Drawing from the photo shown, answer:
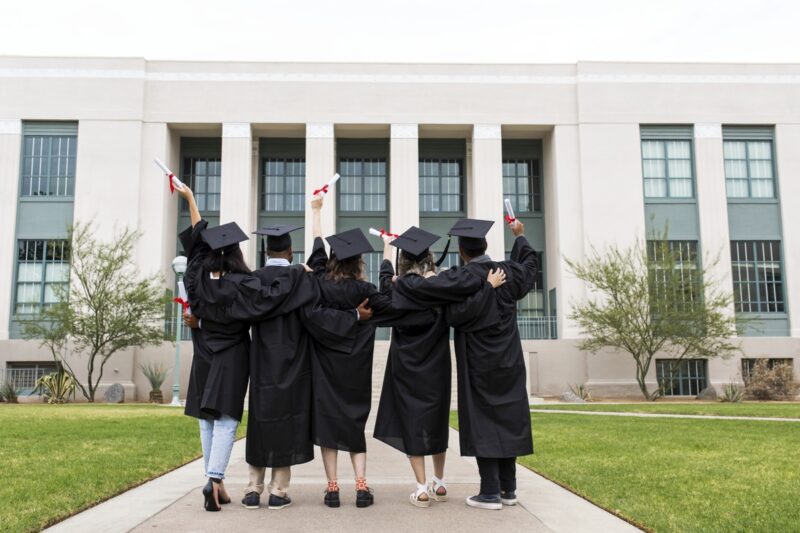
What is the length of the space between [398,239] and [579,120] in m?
25.4

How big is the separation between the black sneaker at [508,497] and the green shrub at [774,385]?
23.3m

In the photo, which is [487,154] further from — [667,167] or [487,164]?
[667,167]

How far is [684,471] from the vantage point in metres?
7.64

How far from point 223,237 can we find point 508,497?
3.09m

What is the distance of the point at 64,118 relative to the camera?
28.9 metres

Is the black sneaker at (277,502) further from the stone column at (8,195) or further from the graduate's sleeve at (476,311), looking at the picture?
the stone column at (8,195)

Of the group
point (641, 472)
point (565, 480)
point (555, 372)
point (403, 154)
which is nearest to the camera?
point (565, 480)

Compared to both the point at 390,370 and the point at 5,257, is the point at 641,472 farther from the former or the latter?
the point at 5,257

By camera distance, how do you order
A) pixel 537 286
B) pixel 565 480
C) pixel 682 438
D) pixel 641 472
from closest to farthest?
pixel 565 480, pixel 641 472, pixel 682 438, pixel 537 286

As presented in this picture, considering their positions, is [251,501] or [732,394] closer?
[251,501]

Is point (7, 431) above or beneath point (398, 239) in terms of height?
beneath

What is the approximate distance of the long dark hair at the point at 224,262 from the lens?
5859mm

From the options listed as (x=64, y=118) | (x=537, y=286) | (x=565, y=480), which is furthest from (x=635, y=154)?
(x=565, y=480)

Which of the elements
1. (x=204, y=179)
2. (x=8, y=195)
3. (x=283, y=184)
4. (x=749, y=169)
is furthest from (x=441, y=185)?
(x=8, y=195)
